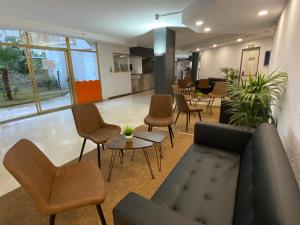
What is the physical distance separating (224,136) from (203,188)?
79cm

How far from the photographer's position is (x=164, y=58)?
19.2 ft

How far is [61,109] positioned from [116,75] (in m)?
3.18

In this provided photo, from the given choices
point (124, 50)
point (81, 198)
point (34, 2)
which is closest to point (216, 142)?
point (81, 198)

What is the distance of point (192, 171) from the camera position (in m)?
1.56

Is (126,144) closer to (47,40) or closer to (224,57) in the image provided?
(47,40)

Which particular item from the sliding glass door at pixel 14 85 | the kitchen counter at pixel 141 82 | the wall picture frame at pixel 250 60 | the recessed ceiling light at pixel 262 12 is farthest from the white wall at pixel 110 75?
the wall picture frame at pixel 250 60

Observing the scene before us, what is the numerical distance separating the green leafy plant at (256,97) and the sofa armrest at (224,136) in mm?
465

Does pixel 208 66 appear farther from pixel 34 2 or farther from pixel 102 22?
pixel 34 2

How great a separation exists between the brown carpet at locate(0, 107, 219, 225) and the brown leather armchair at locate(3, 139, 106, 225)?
436 millimetres

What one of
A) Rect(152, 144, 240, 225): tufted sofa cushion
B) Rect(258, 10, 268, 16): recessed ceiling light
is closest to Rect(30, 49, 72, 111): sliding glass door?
Rect(152, 144, 240, 225): tufted sofa cushion

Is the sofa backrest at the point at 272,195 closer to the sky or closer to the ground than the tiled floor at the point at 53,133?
closer to the sky

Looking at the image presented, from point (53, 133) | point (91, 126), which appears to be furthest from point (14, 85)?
point (91, 126)

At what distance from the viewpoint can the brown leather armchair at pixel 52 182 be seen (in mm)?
1063

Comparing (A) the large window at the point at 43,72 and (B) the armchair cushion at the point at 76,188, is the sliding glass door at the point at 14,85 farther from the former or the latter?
(B) the armchair cushion at the point at 76,188
